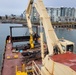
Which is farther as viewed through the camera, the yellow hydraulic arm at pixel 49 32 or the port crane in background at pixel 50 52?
the yellow hydraulic arm at pixel 49 32

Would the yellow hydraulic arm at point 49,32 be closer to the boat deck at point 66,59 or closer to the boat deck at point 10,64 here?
the boat deck at point 66,59

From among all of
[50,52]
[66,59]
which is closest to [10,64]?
[50,52]

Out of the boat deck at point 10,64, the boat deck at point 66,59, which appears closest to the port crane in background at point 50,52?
the boat deck at point 66,59

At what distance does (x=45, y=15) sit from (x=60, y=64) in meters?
6.08

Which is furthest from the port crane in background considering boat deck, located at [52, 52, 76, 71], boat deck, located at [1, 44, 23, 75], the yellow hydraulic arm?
boat deck, located at [1, 44, 23, 75]

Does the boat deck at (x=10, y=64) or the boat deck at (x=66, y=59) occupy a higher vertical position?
the boat deck at (x=66, y=59)

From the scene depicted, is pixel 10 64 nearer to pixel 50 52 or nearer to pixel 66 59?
pixel 50 52

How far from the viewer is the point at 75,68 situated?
8.06 m

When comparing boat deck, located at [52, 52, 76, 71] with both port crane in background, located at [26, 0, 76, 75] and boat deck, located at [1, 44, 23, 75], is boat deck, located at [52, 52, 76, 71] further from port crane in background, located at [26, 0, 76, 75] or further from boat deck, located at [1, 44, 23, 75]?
boat deck, located at [1, 44, 23, 75]

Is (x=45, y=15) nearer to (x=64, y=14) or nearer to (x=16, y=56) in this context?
(x=16, y=56)

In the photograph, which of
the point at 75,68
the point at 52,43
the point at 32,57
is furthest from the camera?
the point at 32,57

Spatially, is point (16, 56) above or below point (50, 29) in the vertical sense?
below

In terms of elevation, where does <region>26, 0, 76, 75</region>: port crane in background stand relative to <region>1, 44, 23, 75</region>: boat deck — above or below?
above

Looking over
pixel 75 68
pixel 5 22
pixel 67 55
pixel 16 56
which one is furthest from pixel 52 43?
pixel 5 22
